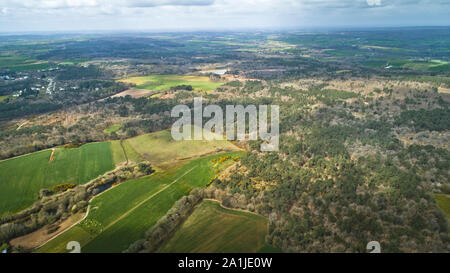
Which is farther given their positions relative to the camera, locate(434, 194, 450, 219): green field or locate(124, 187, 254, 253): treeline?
locate(434, 194, 450, 219): green field

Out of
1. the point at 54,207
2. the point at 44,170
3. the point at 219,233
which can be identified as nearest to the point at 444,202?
the point at 219,233

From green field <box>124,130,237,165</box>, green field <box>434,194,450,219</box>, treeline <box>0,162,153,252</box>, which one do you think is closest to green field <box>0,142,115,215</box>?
treeline <box>0,162,153,252</box>

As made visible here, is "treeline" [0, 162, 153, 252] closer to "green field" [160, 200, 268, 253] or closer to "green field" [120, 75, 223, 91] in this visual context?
"green field" [160, 200, 268, 253]

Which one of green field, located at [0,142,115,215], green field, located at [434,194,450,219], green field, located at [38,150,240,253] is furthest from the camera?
green field, located at [0,142,115,215]

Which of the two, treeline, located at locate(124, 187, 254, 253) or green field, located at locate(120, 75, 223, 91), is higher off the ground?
green field, located at locate(120, 75, 223, 91)

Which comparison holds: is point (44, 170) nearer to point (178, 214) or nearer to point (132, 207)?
point (132, 207)

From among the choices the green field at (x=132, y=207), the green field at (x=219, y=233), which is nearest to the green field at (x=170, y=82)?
the green field at (x=132, y=207)
